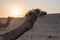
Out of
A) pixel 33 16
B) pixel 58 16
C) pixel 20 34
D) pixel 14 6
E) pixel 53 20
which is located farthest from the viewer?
pixel 14 6

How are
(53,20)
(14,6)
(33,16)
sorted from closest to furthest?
(33,16), (53,20), (14,6)

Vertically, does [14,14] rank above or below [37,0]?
below

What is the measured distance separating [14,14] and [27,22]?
758 mm

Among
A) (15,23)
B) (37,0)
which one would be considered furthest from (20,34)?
(37,0)

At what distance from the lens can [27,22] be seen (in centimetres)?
283

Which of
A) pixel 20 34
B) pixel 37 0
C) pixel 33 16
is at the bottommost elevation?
pixel 20 34

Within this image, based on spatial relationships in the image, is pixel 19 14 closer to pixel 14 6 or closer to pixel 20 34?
pixel 14 6

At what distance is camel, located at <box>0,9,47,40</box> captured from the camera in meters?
2.62

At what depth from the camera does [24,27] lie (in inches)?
108

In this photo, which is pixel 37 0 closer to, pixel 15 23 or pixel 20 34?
pixel 15 23

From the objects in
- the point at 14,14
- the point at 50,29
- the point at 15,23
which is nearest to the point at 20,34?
the point at 50,29

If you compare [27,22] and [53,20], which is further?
[53,20]

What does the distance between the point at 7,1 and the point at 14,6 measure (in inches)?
8.2

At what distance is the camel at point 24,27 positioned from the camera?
2617mm
